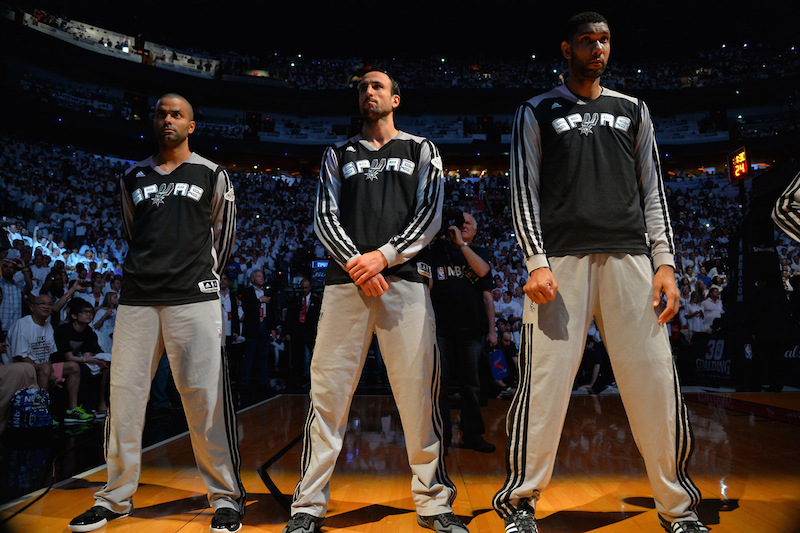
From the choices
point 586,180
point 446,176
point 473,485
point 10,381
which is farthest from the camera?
point 446,176

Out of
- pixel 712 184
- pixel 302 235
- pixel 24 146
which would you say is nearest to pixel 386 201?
pixel 302 235

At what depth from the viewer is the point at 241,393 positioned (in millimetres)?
7070

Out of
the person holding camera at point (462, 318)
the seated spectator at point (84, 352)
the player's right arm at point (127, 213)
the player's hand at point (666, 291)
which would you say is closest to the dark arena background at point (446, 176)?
the person holding camera at point (462, 318)

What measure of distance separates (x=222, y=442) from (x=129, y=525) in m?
0.49

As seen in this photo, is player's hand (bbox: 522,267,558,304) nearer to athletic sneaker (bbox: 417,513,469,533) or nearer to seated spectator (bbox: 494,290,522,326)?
athletic sneaker (bbox: 417,513,469,533)

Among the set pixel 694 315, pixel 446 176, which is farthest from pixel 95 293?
pixel 446 176

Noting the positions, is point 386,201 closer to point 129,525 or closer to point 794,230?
point 794,230

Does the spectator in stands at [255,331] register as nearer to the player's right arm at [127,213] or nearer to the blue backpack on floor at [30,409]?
the blue backpack on floor at [30,409]

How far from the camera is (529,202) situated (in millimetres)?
2102

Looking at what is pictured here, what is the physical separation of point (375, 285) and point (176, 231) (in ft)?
3.43

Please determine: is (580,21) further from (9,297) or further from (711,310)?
(711,310)

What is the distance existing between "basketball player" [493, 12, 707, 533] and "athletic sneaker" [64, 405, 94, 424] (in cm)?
447

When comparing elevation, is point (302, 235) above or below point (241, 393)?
above

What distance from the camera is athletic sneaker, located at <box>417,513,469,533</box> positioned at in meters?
1.93
